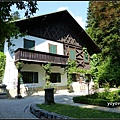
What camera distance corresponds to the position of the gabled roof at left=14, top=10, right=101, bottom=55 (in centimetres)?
1760

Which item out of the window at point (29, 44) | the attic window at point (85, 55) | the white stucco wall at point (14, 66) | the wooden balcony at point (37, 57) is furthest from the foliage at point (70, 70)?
the window at point (29, 44)

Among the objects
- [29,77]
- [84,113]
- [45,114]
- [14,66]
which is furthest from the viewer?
[29,77]

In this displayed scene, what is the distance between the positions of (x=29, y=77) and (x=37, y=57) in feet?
7.60

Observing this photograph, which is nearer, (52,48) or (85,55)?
(52,48)

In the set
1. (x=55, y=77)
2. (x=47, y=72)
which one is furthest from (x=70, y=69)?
(x=47, y=72)

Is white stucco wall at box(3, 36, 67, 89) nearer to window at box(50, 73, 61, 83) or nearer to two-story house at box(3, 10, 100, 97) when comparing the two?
two-story house at box(3, 10, 100, 97)

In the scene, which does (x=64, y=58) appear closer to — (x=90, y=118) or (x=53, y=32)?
(x=53, y=32)

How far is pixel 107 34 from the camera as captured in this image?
94.1 feet

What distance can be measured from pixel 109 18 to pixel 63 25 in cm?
849

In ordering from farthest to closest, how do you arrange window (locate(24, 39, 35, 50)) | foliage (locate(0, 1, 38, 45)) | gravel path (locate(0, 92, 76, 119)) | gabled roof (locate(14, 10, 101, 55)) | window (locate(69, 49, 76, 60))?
window (locate(69, 49, 76, 60)) → gabled roof (locate(14, 10, 101, 55)) → window (locate(24, 39, 35, 50)) → gravel path (locate(0, 92, 76, 119)) → foliage (locate(0, 1, 38, 45))

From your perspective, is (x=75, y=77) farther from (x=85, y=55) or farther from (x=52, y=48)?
(x=52, y=48)

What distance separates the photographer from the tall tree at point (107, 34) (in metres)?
13.1

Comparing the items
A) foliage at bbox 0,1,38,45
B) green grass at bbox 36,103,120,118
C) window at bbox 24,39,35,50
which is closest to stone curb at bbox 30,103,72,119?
green grass at bbox 36,103,120,118

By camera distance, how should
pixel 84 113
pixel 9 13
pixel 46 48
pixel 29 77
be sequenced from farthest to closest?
pixel 46 48, pixel 29 77, pixel 84 113, pixel 9 13
